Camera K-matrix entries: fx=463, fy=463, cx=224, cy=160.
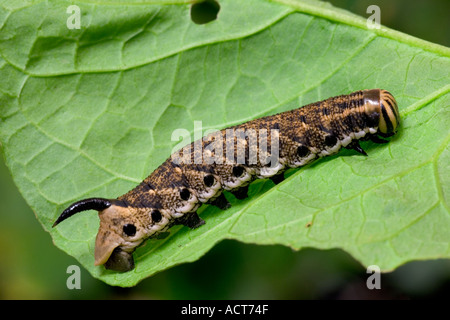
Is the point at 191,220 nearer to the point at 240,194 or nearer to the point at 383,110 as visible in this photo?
the point at 240,194

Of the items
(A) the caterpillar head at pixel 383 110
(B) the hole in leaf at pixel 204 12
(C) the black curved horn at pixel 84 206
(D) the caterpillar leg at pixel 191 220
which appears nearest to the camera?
(A) the caterpillar head at pixel 383 110

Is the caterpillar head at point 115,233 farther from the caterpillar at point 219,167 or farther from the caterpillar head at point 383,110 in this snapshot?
the caterpillar head at point 383,110

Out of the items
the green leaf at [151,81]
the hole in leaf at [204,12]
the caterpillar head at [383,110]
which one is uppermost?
the hole in leaf at [204,12]

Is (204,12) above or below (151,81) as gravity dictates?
above

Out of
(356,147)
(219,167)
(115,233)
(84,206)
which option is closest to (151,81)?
(219,167)

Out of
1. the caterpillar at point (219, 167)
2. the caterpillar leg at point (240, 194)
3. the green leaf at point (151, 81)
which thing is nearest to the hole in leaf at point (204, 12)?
the green leaf at point (151, 81)

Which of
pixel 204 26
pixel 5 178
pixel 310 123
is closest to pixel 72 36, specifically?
pixel 204 26
